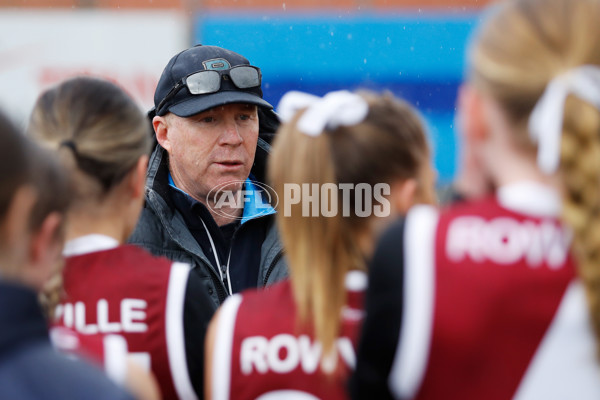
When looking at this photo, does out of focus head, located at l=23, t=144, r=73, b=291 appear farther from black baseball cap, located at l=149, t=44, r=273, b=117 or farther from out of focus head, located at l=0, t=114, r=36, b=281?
black baseball cap, located at l=149, t=44, r=273, b=117

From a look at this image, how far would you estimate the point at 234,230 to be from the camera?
3.37 m

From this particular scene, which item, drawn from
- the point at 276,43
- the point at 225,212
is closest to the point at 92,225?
the point at 225,212

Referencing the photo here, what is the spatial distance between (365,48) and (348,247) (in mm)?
7863

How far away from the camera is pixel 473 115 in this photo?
5.03ft

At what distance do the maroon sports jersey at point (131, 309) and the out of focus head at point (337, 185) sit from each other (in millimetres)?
350

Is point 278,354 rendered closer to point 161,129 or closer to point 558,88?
point 558,88

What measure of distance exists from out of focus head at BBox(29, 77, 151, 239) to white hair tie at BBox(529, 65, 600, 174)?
985 mm

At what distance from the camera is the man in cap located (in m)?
3.20

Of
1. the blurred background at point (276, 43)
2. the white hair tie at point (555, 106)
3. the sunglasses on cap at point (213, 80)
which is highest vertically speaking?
the white hair tie at point (555, 106)

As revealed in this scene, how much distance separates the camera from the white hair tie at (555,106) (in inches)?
54.5

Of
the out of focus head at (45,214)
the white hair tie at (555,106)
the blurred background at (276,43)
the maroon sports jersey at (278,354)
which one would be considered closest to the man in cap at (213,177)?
the maroon sports jersey at (278,354)

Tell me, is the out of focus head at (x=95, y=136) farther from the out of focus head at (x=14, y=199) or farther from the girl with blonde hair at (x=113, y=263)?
the out of focus head at (x=14, y=199)

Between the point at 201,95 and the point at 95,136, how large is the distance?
1.55 metres

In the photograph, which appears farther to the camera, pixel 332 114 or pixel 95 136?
pixel 95 136
